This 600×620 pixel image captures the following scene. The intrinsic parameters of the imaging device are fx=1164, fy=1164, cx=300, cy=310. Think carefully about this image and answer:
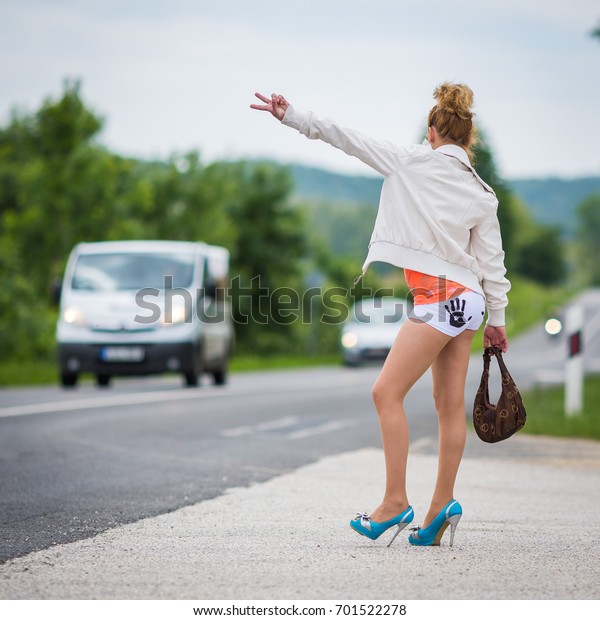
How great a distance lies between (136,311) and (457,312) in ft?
41.7

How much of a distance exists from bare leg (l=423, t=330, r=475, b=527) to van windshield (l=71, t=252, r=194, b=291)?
1284cm

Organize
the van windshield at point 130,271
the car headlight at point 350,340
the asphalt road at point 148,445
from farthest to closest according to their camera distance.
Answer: the car headlight at point 350,340 → the van windshield at point 130,271 → the asphalt road at point 148,445

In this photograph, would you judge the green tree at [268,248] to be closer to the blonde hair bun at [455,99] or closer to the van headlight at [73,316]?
the van headlight at [73,316]

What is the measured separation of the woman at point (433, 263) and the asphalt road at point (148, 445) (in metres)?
1.48

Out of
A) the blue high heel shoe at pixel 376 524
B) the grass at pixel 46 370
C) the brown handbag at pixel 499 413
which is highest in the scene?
A: the brown handbag at pixel 499 413

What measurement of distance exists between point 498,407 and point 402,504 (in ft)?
2.03

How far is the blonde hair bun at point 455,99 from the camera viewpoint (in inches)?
196

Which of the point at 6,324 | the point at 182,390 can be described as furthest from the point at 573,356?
the point at 6,324

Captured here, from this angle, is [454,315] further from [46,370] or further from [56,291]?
[46,370]

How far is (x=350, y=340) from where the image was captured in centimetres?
3180

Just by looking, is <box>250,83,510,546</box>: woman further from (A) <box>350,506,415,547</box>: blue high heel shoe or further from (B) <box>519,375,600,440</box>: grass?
(B) <box>519,375,600,440</box>: grass

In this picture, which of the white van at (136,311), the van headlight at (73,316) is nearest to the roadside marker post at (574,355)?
the white van at (136,311)

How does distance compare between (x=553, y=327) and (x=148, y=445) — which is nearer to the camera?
(x=148, y=445)

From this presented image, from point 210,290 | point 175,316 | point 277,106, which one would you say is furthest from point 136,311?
point 277,106
